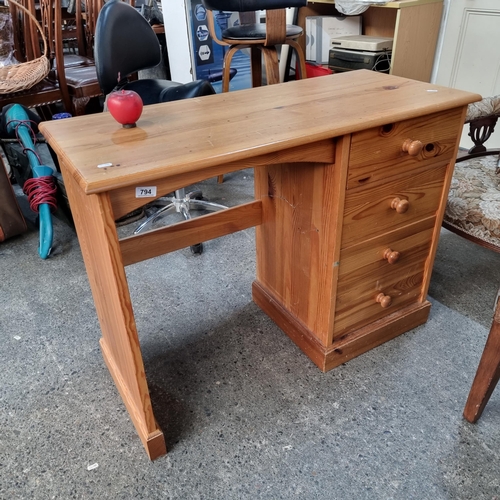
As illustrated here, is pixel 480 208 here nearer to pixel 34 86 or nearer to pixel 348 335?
pixel 348 335

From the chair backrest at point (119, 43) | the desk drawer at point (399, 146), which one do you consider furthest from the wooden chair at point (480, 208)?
the chair backrest at point (119, 43)

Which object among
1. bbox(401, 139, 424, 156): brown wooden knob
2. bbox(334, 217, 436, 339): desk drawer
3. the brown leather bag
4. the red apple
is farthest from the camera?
the brown leather bag

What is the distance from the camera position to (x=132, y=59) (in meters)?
2.03

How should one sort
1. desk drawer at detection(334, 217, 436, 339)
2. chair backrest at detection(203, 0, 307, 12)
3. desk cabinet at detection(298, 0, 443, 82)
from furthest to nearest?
desk cabinet at detection(298, 0, 443, 82), chair backrest at detection(203, 0, 307, 12), desk drawer at detection(334, 217, 436, 339)

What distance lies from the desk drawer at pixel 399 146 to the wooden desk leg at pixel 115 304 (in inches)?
23.3

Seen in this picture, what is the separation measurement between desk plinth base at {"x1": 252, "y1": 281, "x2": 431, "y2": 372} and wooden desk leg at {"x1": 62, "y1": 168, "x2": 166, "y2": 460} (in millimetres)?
533

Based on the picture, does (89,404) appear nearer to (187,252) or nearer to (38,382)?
(38,382)

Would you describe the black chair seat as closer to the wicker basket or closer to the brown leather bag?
the wicker basket

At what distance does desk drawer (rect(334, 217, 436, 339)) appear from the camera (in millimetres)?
1282

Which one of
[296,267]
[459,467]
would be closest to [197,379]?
[296,267]

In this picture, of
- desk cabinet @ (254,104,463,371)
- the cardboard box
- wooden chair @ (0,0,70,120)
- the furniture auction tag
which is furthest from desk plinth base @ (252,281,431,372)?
the cardboard box

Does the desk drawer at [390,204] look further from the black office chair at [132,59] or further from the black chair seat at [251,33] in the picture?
the black chair seat at [251,33]

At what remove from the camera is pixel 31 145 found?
2.20 metres

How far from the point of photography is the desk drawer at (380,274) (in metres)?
1.28
